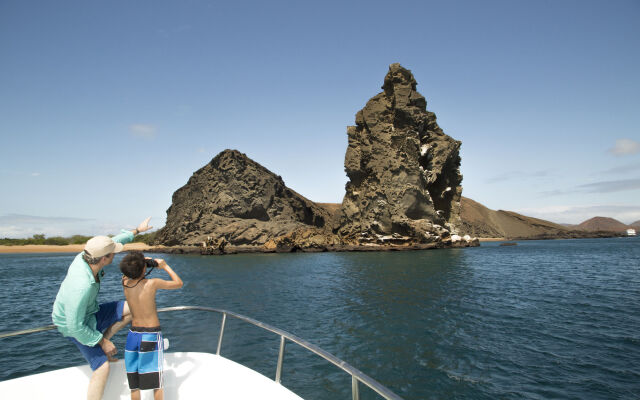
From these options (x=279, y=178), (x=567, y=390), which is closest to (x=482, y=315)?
(x=567, y=390)

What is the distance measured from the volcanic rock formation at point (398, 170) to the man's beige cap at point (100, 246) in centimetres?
4838

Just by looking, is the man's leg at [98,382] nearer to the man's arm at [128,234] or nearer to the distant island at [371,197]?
the man's arm at [128,234]

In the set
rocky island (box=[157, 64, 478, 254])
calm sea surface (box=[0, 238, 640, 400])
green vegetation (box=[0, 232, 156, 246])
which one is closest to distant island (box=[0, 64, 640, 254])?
rocky island (box=[157, 64, 478, 254])

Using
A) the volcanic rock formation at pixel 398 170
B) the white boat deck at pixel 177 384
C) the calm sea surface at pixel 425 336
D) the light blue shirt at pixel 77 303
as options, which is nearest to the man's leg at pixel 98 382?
the light blue shirt at pixel 77 303

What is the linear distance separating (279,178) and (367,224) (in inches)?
1418

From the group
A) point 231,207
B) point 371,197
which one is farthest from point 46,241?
point 371,197

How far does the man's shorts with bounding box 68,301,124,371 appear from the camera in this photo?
2818 millimetres

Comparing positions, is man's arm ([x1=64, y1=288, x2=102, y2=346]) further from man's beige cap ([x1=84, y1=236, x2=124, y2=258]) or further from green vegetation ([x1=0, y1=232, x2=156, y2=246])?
green vegetation ([x1=0, y1=232, x2=156, y2=246])

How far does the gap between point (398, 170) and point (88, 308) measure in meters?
49.9

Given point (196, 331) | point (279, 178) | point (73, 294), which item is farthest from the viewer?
point (279, 178)

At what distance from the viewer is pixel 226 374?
3381mm

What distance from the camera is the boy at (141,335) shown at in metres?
2.84

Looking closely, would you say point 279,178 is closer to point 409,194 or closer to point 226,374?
point 409,194

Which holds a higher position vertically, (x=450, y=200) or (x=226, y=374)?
(x=450, y=200)
